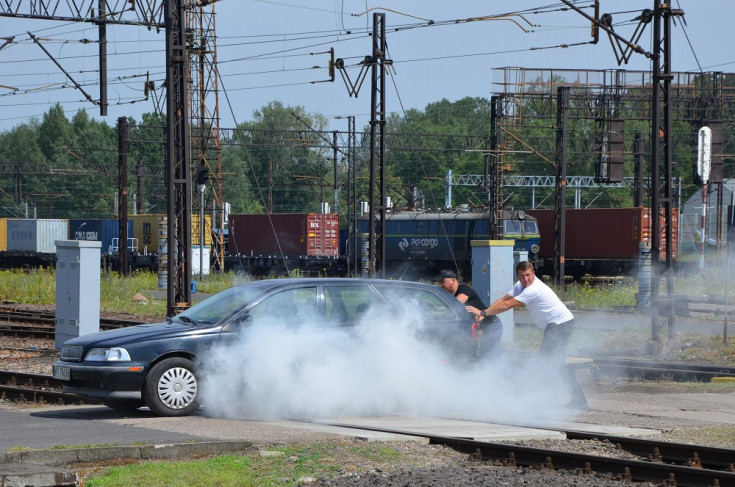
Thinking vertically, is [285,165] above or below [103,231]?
above

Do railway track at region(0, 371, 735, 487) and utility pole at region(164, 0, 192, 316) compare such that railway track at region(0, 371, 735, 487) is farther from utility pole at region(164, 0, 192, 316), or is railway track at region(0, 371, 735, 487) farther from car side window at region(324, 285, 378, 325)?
utility pole at region(164, 0, 192, 316)

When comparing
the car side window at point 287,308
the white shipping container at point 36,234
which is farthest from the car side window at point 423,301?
the white shipping container at point 36,234

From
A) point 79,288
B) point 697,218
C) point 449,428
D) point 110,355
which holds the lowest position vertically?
point 449,428

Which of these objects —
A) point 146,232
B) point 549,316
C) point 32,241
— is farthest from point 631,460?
point 32,241

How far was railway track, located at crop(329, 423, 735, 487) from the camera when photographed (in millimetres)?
7801

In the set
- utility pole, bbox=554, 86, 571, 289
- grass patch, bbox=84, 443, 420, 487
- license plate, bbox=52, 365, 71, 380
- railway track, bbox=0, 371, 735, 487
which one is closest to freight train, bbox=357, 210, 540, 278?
utility pole, bbox=554, 86, 571, 289

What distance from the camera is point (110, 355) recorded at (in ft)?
36.3

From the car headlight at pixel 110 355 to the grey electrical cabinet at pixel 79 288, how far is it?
7.45 m

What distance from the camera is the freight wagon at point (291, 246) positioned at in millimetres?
56250

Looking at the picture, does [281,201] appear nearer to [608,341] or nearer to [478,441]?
[608,341]

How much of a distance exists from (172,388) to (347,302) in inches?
84.4

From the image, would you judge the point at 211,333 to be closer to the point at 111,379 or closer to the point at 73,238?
the point at 111,379

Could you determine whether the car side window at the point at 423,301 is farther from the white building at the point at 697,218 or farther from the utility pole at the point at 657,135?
the white building at the point at 697,218

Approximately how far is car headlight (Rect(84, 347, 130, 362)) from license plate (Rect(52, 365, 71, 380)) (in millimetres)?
339
